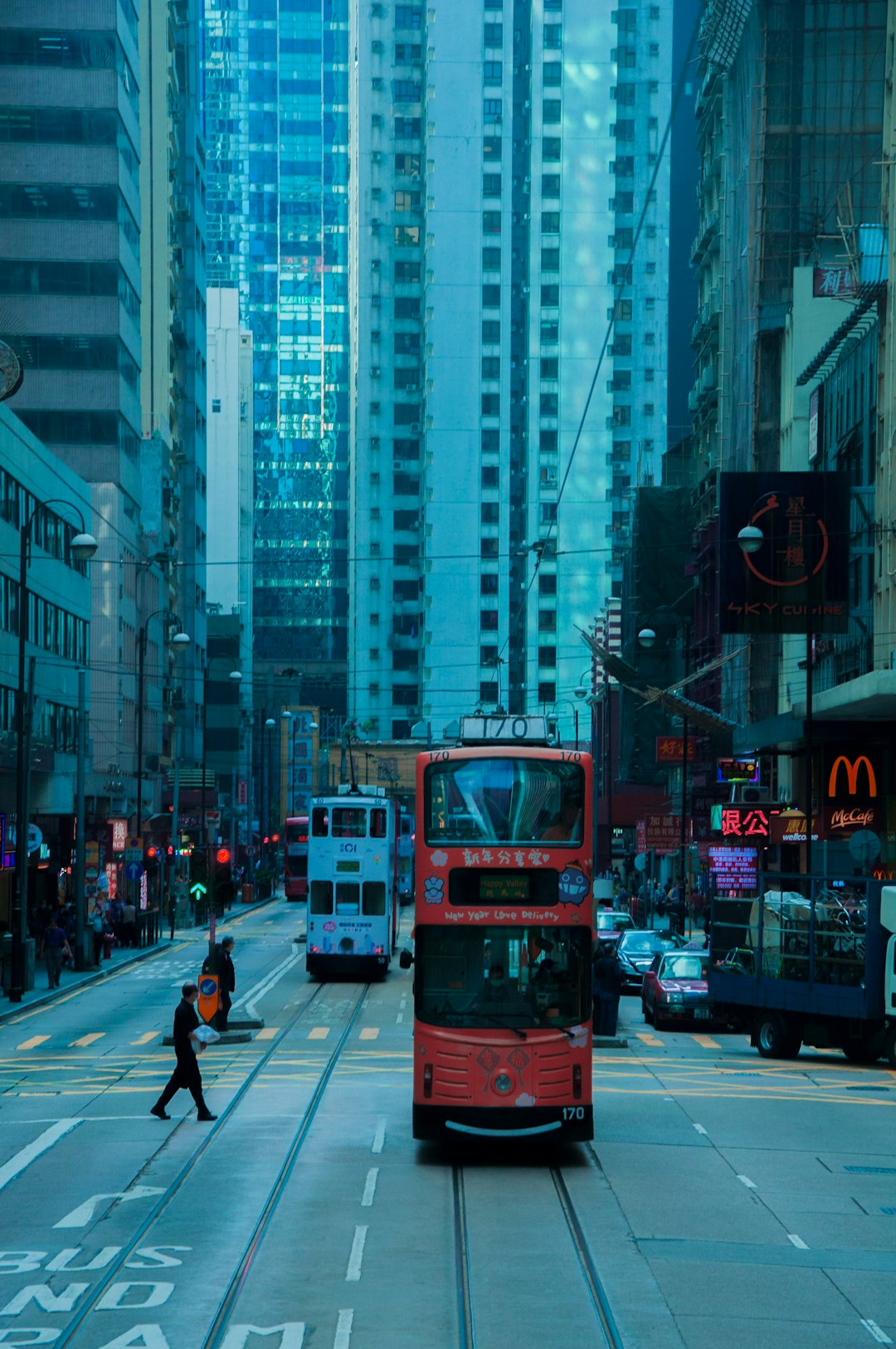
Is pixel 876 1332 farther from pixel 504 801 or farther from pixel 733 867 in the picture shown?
pixel 733 867

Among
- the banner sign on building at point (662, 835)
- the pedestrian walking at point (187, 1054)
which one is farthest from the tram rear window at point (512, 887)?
the banner sign on building at point (662, 835)

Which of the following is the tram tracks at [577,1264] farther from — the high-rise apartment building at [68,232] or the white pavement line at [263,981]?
the high-rise apartment building at [68,232]

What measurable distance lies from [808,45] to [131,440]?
3727cm

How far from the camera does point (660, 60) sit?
507 feet

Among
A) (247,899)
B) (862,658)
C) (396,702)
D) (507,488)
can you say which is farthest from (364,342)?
(862,658)

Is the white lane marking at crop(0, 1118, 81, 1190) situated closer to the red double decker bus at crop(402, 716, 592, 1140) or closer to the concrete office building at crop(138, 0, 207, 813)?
the red double decker bus at crop(402, 716, 592, 1140)

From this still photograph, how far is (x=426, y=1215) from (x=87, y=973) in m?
37.2

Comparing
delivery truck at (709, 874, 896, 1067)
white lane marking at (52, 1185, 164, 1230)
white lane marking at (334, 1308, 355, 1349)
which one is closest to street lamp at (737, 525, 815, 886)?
delivery truck at (709, 874, 896, 1067)

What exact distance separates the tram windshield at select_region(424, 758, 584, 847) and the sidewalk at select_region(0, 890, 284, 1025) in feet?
71.9

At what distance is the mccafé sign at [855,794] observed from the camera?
48.8 meters

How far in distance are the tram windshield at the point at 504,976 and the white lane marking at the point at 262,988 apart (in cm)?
1804

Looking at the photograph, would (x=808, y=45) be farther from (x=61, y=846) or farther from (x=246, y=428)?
(x=246, y=428)

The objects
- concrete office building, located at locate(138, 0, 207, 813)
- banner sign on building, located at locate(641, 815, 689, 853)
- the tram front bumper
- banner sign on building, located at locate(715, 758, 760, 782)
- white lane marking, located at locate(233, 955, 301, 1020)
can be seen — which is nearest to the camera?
the tram front bumper

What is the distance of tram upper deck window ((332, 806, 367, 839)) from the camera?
4669 centimetres
